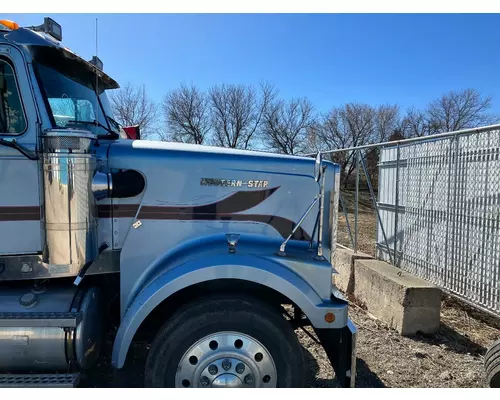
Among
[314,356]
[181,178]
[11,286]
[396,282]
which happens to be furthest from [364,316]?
[11,286]

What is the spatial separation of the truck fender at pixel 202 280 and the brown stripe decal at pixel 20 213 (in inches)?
35.0

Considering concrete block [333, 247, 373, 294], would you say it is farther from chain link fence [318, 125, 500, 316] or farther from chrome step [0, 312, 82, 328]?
chrome step [0, 312, 82, 328]

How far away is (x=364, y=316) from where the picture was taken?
506 centimetres

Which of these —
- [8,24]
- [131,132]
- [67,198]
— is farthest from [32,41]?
[131,132]

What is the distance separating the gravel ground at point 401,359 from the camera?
3439mm

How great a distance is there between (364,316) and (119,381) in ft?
10.4

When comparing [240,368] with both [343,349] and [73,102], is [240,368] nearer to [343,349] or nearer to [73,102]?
[343,349]

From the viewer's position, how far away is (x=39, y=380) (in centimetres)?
246

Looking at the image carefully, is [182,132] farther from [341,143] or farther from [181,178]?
[181,178]

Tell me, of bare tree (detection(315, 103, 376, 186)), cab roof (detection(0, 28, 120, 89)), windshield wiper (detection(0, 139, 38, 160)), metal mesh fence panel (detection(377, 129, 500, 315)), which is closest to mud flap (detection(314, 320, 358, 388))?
A: windshield wiper (detection(0, 139, 38, 160))

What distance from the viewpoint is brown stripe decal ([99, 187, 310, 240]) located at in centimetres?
274

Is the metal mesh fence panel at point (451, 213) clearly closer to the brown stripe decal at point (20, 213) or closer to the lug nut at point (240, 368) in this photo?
the lug nut at point (240, 368)

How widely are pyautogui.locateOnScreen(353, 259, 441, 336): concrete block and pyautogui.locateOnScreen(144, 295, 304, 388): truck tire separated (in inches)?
96.1

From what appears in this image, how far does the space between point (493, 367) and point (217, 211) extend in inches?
101
